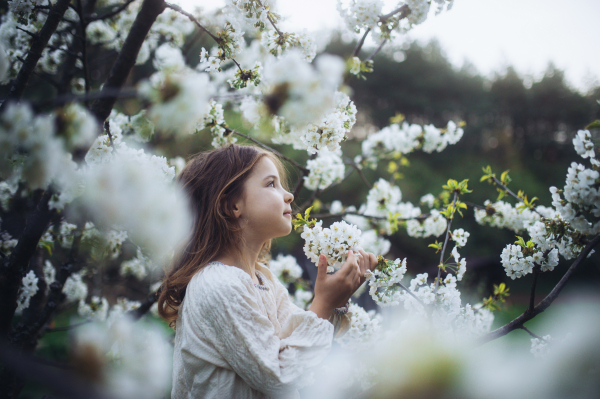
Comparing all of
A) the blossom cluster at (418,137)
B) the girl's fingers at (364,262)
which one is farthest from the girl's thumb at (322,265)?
the blossom cluster at (418,137)

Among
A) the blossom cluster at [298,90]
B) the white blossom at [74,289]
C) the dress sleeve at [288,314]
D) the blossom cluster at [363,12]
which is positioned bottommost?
the white blossom at [74,289]

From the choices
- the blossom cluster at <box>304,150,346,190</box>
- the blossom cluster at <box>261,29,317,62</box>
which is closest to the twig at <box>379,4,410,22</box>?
the blossom cluster at <box>261,29,317,62</box>

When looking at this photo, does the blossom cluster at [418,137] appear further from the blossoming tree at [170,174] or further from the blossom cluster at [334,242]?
the blossom cluster at [334,242]

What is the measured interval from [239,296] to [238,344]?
15cm

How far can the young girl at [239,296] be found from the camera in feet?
3.64

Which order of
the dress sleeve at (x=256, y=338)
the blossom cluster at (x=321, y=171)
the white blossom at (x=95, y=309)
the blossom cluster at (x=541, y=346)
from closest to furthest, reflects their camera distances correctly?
the dress sleeve at (x=256, y=338), the blossom cluster at (x=541, y=346), the blossom cluster at (x=321, y=171), the white blossom at (x=95, y=309)

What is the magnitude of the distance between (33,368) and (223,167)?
1.23 metres

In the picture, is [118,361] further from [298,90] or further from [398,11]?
[398,11]

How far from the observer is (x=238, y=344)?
3.60ft

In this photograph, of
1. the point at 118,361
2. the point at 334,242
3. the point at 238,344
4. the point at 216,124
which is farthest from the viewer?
the point at 216,124

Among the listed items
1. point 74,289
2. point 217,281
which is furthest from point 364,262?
point 74,289

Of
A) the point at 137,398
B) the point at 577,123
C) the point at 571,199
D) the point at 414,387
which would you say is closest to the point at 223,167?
the point at 137,398

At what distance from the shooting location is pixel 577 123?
1234 cm

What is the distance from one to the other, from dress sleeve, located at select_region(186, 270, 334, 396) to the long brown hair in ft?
0.87
